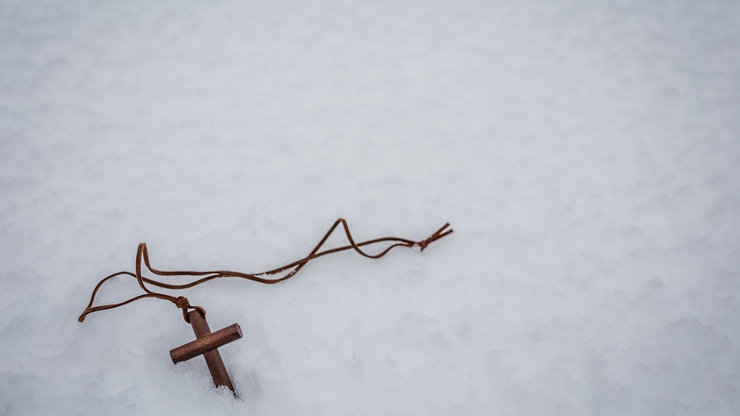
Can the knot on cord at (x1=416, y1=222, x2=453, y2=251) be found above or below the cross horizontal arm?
below

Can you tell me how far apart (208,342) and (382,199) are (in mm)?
800

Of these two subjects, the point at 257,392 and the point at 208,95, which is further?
the point at 208,95

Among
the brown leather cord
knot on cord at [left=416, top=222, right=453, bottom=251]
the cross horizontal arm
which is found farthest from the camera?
knot on cord at [left=416, top=222, right=453, bottom=251]

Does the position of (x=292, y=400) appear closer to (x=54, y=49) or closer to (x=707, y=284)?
(x=707, y=284)

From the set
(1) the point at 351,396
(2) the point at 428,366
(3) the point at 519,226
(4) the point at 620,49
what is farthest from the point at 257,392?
(4) the point at 620,49

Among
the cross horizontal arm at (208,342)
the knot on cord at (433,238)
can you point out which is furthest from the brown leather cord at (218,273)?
the cross horizontal arm at (208,342)

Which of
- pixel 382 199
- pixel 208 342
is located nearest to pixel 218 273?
pixel 208 342

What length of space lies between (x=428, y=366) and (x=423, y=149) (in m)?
0.86

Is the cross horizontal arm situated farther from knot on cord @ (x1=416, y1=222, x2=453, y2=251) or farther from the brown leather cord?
knot on cord @ (x1=416, y1=222, x2=453, y2=251)

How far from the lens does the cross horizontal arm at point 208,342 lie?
1.17 meters

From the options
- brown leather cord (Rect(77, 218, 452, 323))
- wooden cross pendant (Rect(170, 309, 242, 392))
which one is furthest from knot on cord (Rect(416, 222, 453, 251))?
wooden cross pendant (Rect(170, 309, 242, 392))

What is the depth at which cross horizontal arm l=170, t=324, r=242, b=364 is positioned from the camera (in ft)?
3.85

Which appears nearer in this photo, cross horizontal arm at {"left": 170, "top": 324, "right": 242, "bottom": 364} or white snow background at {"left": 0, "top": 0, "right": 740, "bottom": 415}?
cross horizontal arm at {"left": 170, "top": 324, "right": 242, "bottom": 364}

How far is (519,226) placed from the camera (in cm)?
166
